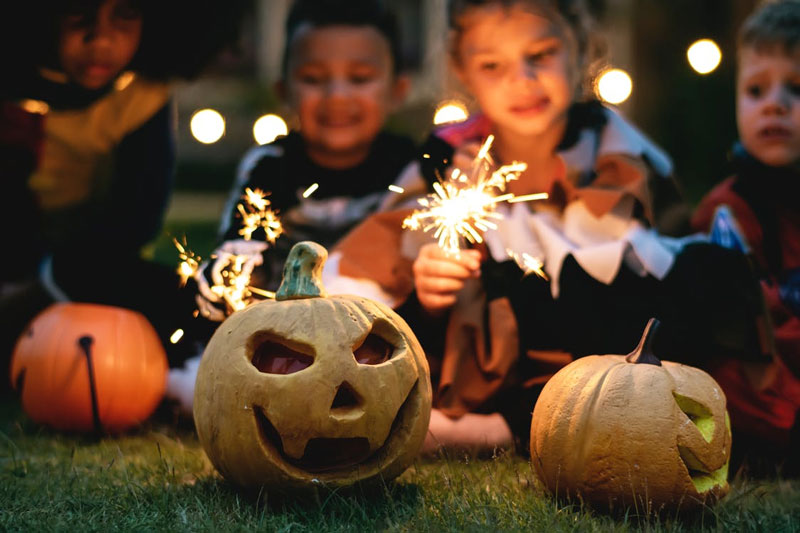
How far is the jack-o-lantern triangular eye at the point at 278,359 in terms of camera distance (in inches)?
88.8

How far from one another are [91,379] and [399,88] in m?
1.85

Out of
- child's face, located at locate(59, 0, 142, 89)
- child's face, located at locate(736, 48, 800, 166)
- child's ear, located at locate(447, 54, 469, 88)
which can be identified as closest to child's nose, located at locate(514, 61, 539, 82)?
child's ear, located at locate(447, 54, 469, 88)

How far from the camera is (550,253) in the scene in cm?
306

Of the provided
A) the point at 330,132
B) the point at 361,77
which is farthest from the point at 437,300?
the point at 361,77

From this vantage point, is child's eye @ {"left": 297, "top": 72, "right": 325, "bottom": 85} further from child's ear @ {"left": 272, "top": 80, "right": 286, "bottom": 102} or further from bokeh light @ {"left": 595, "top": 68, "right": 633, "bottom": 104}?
bokeh light @ {"left": 595, "top": 68, "right": 633, "bottom": 104}

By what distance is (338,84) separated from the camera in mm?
3762

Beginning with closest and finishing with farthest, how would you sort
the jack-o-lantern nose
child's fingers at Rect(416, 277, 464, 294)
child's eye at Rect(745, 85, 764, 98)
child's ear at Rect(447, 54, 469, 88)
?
the jack-o-lantern nose < child's fingers at Rect(416, 277, 464, 294) < child's eye at Rect(745, 85, 764, 98) < child's ear at Rect(447, 54, 469, 88)

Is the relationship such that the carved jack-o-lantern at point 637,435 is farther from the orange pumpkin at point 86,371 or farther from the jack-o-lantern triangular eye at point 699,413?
the orange pumpkin at point 86,371

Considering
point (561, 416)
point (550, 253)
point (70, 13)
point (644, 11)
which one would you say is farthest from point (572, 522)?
point (644, 11)

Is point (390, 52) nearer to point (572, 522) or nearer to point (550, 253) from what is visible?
point (550, 253)

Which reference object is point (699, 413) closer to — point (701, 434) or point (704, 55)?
point (701, 434)

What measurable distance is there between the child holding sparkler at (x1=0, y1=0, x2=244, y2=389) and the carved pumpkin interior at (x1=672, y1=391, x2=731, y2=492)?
2.15m

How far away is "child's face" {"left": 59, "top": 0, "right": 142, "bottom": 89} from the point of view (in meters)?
3.79

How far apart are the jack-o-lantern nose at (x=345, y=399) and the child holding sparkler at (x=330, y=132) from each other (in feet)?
4.45
